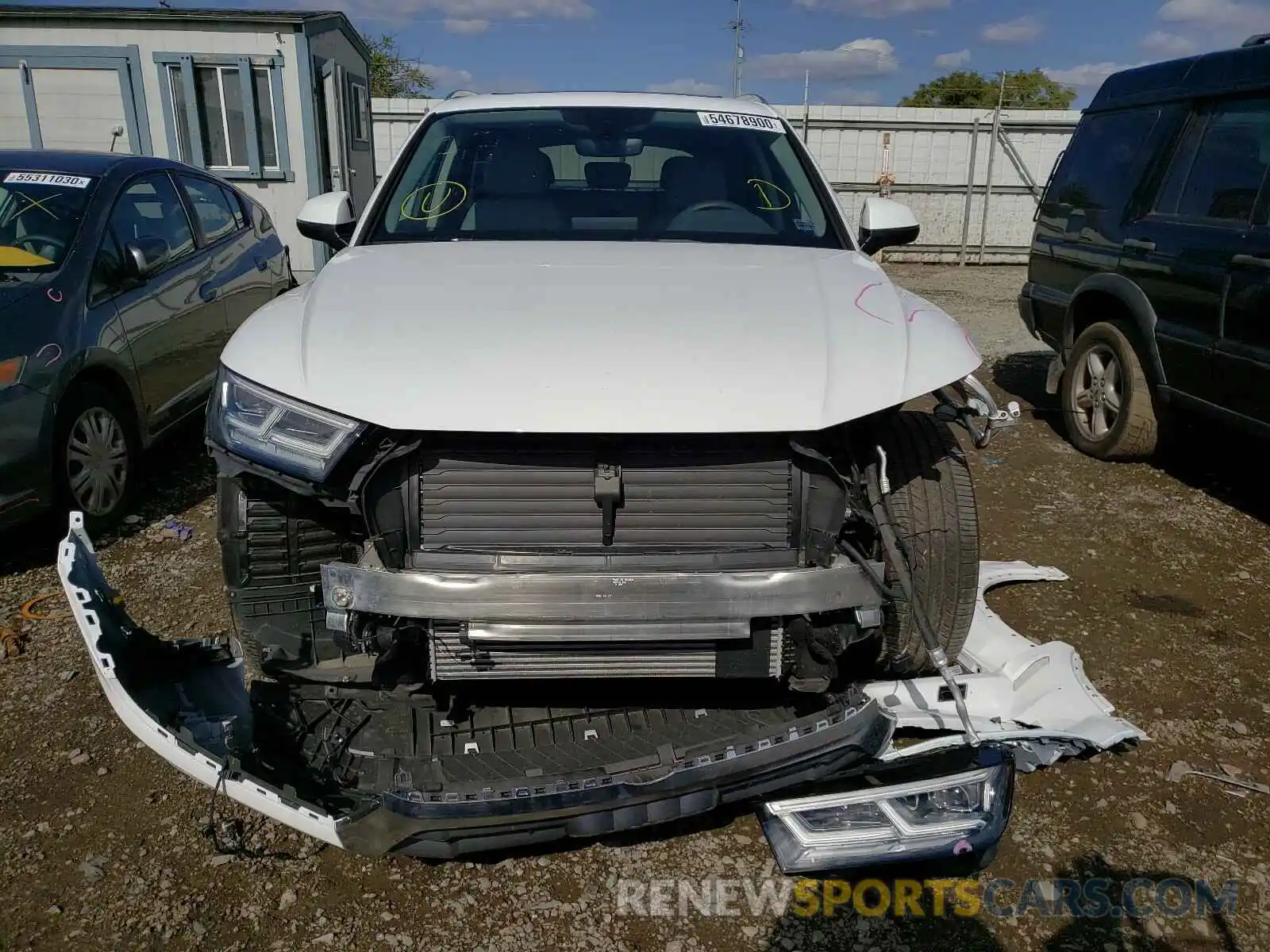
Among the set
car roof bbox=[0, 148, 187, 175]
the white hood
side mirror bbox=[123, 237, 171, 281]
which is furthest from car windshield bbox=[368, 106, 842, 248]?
car roof bbox=[0, 148, 187, 175]

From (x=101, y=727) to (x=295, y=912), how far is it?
1132mm

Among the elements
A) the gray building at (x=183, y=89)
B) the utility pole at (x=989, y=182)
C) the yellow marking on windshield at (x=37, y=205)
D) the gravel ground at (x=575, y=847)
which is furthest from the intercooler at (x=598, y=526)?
the utility pole at (x=989, y=182)

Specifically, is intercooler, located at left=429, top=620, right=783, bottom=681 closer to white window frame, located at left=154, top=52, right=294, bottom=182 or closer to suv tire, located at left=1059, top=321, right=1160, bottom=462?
suv tire, located at left=1059, top=321, right=1160, bottom=462

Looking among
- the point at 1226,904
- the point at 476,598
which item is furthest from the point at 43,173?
the point at 1226,904

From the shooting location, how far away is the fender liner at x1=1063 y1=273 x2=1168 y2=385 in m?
5.09

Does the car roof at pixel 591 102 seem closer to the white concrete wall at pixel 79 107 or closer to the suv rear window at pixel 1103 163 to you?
the suv rear window at pixel 1103 163

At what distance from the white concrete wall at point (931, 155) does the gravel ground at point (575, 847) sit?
11.7m

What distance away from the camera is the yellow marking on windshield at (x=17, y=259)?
425 cm

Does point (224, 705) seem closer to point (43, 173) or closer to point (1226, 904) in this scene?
point (1226, 904)

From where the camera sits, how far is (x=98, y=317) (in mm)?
4355

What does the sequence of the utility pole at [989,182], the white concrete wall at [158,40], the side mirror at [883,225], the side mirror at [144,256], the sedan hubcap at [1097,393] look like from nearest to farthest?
the side mirror at [883,225]
the side mirror at [144,256]
the sedan hubcap at [1097,393]
the white concrete wall at [158,40]
the utility pole at [989,182]

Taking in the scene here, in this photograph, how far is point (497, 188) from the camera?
3457 mm

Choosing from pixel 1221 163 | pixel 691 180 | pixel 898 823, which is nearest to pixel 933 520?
pixel 898 823

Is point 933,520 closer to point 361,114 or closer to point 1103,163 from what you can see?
point 1103,163
